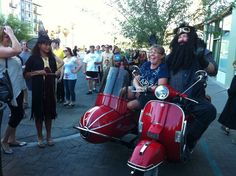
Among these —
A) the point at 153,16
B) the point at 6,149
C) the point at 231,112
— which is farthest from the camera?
the point at 153,16

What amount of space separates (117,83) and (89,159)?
1.23m

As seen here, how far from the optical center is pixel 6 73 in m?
5.01

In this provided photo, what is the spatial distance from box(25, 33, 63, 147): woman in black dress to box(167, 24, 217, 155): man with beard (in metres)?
2.04

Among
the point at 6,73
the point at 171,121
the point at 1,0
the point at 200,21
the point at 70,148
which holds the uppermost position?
the point at 1,0

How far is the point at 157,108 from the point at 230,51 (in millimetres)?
13169

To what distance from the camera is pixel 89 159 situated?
530 cm

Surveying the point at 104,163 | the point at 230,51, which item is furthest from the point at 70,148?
the point at 230,51

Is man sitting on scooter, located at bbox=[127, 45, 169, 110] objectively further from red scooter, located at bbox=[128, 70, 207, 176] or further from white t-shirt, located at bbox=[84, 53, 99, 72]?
white t-shirt, located at bbox=[84, 53, 99, 72]

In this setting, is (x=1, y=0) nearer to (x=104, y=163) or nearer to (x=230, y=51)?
(x=230, y=51)

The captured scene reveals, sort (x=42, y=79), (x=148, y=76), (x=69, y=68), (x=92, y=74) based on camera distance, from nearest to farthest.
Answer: (x=148, y=76) < (x=42, y=79) < (x=69, y=68) < (x=92, y=74)

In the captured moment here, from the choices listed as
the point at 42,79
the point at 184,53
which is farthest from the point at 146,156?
the point at 42,79

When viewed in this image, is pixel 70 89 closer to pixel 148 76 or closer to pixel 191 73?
pixel 148 76

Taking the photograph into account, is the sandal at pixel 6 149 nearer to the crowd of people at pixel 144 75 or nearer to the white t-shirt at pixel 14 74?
the crowd of people at pixel 144 75

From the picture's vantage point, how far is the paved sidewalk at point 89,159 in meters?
4.79
